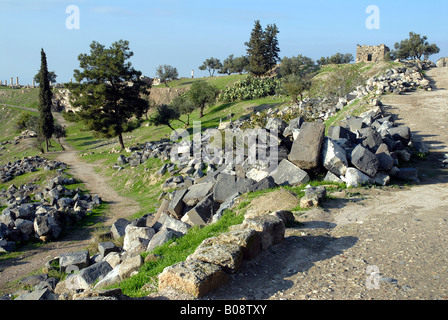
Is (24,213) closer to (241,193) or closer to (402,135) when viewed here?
(241,193)

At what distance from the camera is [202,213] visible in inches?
432

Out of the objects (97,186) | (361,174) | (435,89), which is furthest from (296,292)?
(435,89)

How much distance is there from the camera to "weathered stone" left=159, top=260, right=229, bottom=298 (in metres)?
4.79

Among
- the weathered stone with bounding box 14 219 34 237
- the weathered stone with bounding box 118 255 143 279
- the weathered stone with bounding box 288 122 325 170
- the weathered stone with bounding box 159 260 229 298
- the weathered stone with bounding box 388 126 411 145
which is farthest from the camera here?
the weathered stone with bounding box 14 219 34 237

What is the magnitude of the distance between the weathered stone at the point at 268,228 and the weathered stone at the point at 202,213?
4171 millimetres

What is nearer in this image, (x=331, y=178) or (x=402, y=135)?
(x=331, y=178)

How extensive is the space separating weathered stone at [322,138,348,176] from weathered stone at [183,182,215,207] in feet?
12.8

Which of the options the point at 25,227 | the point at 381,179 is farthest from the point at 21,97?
the point at 381,179

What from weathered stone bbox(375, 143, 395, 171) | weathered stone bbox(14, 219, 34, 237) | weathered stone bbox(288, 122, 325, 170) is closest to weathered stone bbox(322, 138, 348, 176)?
weathered stone bbox(288, 122, 325, 170)

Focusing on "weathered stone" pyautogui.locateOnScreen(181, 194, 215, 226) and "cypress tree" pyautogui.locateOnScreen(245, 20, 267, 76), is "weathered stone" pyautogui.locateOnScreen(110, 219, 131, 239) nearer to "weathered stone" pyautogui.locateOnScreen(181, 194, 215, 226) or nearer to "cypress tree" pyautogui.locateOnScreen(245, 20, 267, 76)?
"weathered stone" pyautogui.locateOnScreen(181, 194, 215, 226)

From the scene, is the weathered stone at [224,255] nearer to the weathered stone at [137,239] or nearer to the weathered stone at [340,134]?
the weathered stone at [137,239]

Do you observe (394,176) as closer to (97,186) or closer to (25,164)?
(97,186)

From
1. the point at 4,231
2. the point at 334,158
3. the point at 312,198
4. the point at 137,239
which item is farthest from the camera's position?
the point at 4,231

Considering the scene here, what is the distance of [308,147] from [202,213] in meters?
3.75
